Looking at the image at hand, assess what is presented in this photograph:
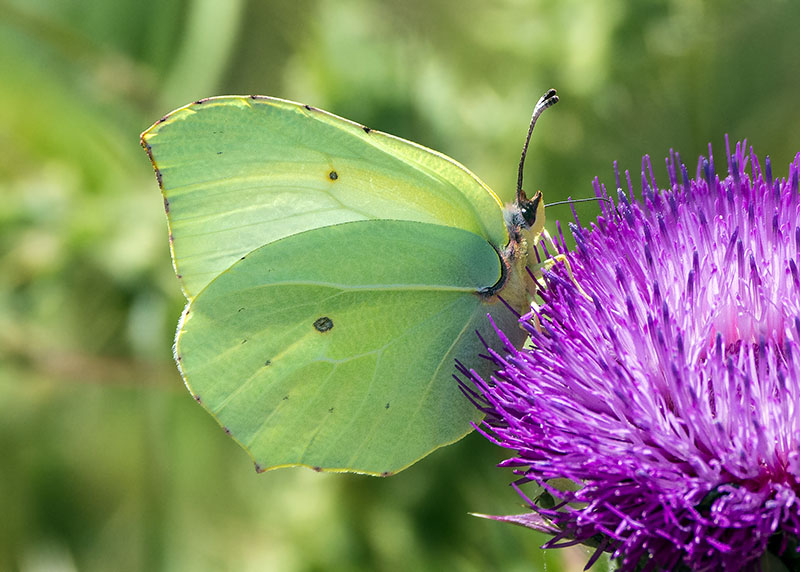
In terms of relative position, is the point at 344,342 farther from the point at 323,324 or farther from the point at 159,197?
the point at 159,197

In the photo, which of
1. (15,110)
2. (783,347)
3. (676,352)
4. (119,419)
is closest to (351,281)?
(676,352)

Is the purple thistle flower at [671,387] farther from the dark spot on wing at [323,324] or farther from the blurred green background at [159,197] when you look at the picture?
the blurred green background at [159,197]

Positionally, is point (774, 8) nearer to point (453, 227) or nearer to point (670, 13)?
point (670, 13)

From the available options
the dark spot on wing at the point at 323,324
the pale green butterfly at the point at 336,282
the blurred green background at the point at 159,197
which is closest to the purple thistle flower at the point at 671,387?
the pale green butterfly at the point at 336,282

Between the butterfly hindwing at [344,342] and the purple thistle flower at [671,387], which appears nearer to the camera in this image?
the purple thistle flower at [671,387]

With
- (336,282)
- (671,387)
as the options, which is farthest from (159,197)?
(671,387)

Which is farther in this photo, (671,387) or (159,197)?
(159,197)
